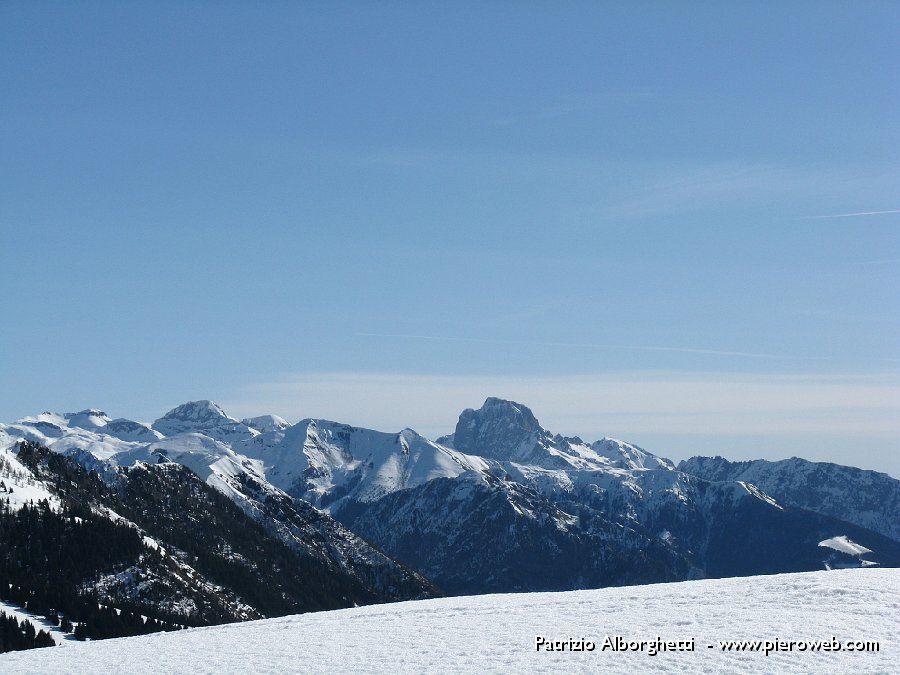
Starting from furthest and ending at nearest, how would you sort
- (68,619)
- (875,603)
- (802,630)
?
(68,619) → (875,603) → (802,630)

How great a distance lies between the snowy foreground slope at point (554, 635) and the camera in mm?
51969

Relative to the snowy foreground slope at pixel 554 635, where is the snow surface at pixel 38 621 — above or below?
A: below

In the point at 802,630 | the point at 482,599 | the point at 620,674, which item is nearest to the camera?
the point at 620,674

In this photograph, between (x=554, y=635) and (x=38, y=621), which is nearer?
(x=554, y=635)

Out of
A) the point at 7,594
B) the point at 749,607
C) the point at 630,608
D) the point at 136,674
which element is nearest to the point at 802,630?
the point at 749,607

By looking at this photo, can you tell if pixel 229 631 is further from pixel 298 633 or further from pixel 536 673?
pixel 536 673

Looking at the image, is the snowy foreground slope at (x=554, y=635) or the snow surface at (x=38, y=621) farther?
the snow surface at (x=38, y=621)

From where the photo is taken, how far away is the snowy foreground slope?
52.0m

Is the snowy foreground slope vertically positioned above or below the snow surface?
above

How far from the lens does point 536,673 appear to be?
50750 mm

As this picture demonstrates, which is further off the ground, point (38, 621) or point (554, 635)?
point (554, 635)

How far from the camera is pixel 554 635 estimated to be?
59062mm

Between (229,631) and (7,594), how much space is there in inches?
4717

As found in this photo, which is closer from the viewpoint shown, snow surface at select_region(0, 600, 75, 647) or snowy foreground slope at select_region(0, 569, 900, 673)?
snowy foreground slope at select_region(0, 569, 900, 673)
